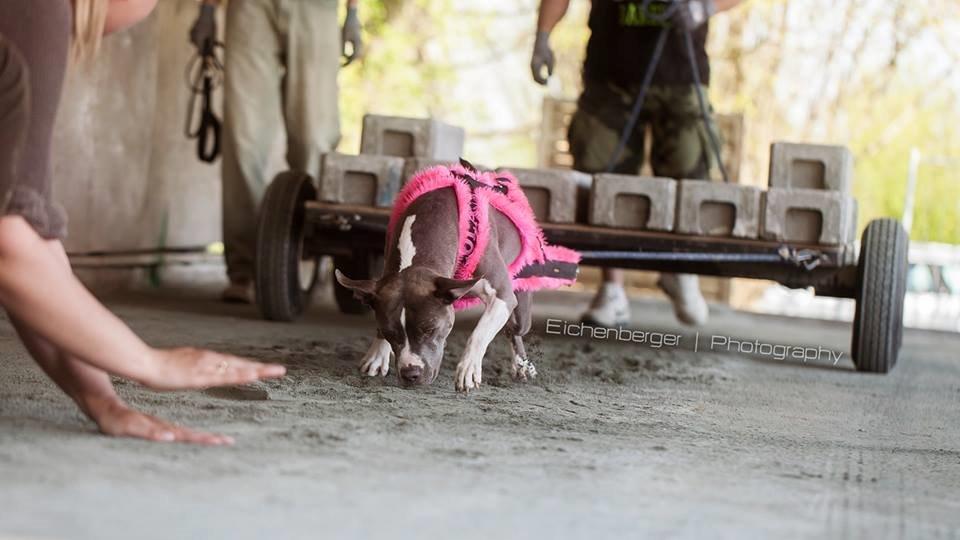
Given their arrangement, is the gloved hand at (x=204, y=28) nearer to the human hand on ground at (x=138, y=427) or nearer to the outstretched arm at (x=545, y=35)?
the outstretched arm at (x=545, y=35)

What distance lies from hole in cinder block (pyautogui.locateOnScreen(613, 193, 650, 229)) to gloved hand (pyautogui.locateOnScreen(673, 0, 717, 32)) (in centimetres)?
112

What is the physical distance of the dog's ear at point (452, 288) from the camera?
3.85 metres

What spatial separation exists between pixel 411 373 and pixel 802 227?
2.11 metres

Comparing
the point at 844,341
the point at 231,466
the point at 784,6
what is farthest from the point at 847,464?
the point at 784,6

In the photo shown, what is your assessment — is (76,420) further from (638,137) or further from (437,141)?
(638,137)

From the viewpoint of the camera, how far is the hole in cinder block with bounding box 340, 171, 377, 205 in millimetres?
5555

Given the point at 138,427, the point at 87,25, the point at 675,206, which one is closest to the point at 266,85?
the point at 675,206

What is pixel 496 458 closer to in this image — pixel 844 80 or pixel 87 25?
pixel 87 25

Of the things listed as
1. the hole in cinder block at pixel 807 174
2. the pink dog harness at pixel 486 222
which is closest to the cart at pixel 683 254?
the hole in cinder block at pixel 807 174

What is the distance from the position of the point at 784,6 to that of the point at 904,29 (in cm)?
114

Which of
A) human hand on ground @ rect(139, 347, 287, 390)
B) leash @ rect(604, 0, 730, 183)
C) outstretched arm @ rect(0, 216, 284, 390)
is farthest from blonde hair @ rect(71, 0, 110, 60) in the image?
leash @ rect(604, 0, 730, 183)

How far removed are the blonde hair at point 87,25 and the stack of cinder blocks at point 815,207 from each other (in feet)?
10.2

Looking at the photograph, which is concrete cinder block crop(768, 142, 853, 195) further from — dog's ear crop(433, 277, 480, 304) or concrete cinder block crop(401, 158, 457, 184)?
dog's ear crop(433, 277, 480, 304)

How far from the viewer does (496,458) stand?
3.01 metres
